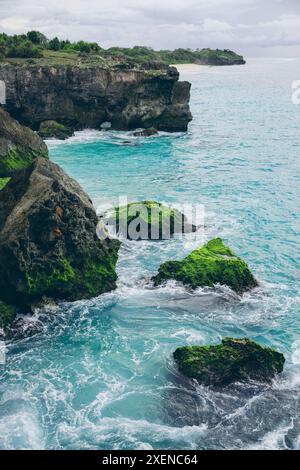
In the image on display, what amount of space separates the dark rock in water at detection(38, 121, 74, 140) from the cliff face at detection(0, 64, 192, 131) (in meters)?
1.47

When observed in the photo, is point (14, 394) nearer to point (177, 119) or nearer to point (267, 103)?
point (177, 119)

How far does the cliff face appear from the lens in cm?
6700

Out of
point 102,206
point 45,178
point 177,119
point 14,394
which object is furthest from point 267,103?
point 14,394

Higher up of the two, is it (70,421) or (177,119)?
(177,119)

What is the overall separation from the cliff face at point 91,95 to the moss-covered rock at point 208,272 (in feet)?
145

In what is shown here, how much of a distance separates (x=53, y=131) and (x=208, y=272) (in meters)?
44.4

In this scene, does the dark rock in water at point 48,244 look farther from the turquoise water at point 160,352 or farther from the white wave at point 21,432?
the white wave at point 21,432

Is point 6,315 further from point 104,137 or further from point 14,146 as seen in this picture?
point 104,137

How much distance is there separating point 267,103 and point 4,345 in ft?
333

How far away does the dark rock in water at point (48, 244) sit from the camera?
24859 millimetres

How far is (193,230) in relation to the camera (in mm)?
36188

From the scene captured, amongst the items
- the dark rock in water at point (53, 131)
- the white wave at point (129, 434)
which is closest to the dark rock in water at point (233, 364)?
the white wave at point (129, 434)

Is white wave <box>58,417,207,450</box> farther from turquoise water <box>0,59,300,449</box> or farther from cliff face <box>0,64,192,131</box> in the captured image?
cliff face <box>0,64,192,131</box>

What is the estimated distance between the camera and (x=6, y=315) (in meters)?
24.1
